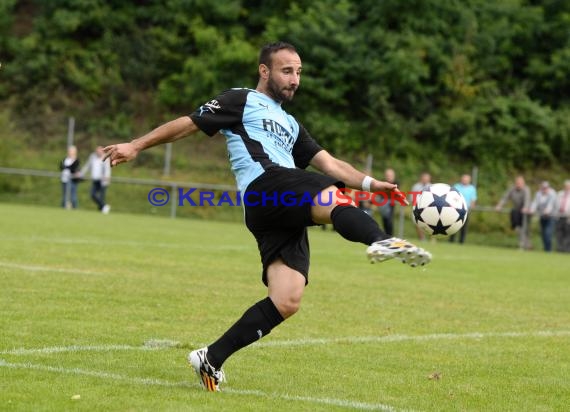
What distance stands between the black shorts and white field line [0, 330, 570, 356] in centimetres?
141

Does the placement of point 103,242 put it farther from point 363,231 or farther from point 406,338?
point 363,231

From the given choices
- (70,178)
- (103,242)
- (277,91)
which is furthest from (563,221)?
(277,91)

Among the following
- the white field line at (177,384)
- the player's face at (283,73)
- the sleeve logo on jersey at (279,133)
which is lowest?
the white field line at (177,384)

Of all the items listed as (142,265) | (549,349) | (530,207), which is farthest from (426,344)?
(530,207)

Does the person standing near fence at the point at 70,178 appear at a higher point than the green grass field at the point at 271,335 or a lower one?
lower

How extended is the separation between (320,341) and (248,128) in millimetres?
2361

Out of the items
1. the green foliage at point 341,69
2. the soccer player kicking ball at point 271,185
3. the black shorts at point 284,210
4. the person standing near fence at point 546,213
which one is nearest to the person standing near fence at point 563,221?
the person standing near fence at point 546,213

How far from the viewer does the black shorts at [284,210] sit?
5641 mm

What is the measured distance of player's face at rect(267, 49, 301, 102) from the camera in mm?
6105

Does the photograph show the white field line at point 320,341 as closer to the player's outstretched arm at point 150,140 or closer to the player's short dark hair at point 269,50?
the player's outstretched arm at point 150,140

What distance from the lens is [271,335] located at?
26.2 ft

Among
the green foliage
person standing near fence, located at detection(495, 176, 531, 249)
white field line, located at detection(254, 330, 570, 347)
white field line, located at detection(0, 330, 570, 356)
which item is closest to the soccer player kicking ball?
white field line, located at detection(0, 330, 570, 356)

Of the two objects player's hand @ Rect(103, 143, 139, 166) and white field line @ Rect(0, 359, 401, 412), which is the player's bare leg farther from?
player's hand @ Rect(103, 143, 139, 166)

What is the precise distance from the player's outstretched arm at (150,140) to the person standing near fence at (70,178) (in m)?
24.0
